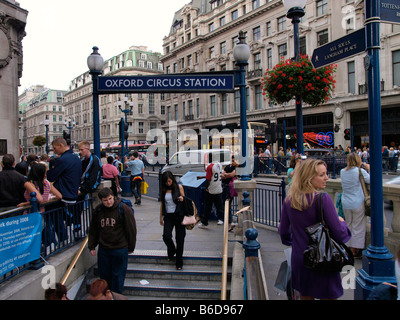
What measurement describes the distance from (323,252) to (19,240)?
13.2 feet

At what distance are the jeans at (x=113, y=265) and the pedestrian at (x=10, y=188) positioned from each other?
70.2 inches

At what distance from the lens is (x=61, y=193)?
553cm

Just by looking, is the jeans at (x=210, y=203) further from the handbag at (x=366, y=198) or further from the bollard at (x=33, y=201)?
the bollard at (x=33, y=201)

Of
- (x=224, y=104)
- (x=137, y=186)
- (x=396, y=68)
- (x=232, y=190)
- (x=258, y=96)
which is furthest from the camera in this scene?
(x=224, y=104)

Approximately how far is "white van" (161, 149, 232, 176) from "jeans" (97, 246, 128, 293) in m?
9.61

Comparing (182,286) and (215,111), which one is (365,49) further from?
(215,111)

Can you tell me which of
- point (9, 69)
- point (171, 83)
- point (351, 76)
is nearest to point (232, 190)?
point (171, 83)

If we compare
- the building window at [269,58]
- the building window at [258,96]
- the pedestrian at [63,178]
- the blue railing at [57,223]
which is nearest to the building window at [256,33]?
the building window at [269,58]

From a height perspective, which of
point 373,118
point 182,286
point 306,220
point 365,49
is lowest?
point 182,286

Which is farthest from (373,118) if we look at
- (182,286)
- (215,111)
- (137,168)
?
(215,111)

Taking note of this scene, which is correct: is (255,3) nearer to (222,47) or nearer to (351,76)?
(222,47)

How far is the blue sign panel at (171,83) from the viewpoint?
674 centimetres

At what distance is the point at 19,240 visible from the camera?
443 cm
